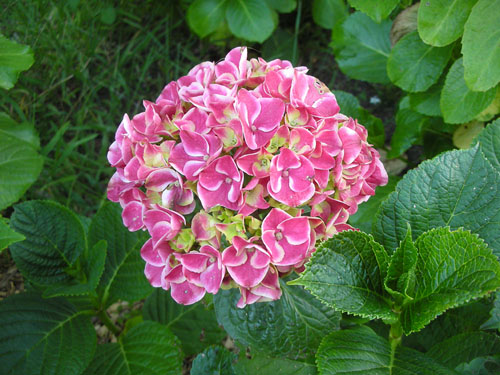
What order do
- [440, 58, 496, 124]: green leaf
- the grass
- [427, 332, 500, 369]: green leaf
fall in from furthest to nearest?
the grass
[440, 58, 496, 124]: green leaf
[427, 332, 500, 369]: green leaf

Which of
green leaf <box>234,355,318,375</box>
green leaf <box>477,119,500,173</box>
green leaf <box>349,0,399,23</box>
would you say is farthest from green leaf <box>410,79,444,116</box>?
green leaf <box>234,355,318,375</box>

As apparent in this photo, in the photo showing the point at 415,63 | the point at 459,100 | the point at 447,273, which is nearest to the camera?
Answer: the point at 447,273

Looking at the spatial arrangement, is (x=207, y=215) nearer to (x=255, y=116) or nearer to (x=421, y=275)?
(x=255, y=116)

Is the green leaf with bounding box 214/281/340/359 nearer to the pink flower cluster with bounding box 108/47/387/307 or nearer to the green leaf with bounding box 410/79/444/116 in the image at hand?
the pink flower cluster with bounding box 108/47/387/307

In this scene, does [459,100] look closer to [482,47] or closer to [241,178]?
[482,47]

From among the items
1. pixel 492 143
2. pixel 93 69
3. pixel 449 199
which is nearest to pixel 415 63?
Result: pixel 492 143
